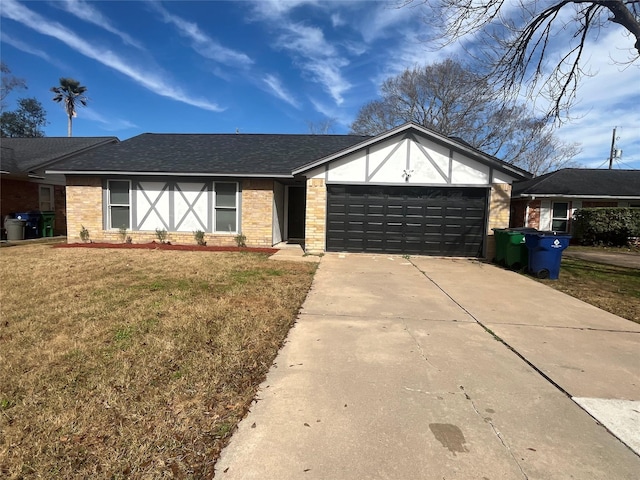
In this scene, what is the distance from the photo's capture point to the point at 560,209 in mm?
18750

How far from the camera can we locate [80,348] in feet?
12.9

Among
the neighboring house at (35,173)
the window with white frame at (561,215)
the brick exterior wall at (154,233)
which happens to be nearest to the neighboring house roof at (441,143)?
the brick exterior wall at (154,233)

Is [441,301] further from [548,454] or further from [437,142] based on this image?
[437,142]

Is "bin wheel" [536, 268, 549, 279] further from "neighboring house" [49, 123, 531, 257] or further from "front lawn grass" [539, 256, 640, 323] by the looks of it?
"neighboring house" [49, 123, 531, 257]

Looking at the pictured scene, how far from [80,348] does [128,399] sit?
4.71ft

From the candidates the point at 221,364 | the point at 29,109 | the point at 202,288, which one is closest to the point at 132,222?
the point at 202,288

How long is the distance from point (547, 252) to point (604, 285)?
135 cm

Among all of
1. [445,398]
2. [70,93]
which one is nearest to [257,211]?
[445,398]

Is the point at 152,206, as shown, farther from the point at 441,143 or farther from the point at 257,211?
the point at 441,143

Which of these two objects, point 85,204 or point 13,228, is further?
point 13,228

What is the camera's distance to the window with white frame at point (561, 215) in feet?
61.4

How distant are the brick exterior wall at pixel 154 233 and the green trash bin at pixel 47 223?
12.7 ft

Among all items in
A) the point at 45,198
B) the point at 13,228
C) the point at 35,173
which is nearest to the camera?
the point at 13,228

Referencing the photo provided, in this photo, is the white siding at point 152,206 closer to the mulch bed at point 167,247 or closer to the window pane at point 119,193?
the window pane at point 119,193
